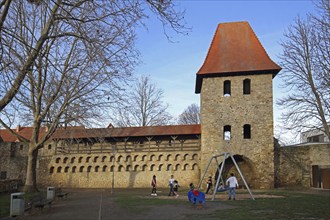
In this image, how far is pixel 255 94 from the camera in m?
25.9

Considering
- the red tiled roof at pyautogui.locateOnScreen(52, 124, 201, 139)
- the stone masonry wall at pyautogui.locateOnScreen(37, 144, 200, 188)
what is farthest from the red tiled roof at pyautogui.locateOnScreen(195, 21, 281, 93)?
the stone masonry wall at pyautogui.locateOnScreen(37, 144, 200, 188)

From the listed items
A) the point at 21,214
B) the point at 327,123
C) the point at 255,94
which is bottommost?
the point at 21,214

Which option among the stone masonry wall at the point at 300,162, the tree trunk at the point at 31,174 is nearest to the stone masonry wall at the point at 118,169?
the stone masonry wall at the point at 300,162

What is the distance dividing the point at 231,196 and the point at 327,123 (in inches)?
344

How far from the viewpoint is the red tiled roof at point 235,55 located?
2622cm

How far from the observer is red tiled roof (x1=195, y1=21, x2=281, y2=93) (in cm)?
2622

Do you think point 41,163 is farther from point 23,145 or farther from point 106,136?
point 106,136

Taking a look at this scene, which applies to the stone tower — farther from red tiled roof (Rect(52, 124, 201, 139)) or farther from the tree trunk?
the tree trunk

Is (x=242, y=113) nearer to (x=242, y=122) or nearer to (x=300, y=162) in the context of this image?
(x=242, y=122)

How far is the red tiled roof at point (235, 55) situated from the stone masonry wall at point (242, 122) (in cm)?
57

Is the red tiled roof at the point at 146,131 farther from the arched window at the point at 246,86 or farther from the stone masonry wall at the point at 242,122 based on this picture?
the arched window at the point at 246,86

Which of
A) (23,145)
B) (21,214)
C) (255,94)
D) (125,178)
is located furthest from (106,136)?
(21,214)

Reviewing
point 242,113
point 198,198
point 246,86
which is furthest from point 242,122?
point 198,198

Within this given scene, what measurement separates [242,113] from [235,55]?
461cm
